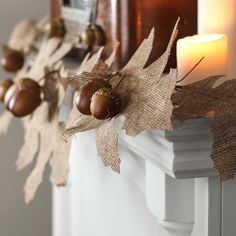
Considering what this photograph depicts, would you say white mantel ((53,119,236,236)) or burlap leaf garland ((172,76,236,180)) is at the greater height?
burlap leaf garland ((172,76,236,180))

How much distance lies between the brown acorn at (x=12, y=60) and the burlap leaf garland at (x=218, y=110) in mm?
586

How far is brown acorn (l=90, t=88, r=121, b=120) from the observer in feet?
1.88

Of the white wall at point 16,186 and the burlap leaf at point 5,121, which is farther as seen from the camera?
the white wall at point 16,186

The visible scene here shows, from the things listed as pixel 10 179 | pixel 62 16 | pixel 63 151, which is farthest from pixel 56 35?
pixel 10 179

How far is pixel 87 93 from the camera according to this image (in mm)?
604

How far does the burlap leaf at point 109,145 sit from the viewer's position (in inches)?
22.5

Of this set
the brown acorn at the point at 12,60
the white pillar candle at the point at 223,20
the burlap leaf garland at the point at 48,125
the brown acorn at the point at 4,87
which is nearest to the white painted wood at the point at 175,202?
the white pillar candle at the point at 223,20

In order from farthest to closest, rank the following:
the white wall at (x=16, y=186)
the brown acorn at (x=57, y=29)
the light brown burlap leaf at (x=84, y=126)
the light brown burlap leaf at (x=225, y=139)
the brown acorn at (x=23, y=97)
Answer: the white wall at (x=16, y=186)
the brown acorn at (x=57, y=29)
the brown acorn at (x=23, y=97)
the light brown burlap leaf at (x=84, y=126)
the light brown burlap leaf at (x=225, y=139)

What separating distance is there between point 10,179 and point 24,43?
0.36 meters

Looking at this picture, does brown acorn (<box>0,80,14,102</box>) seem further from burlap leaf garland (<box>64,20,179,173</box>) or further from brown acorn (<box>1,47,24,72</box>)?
burlap leaf garland (<box>64,20,179,173</box>)

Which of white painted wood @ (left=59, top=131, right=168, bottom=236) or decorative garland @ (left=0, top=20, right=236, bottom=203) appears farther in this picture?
white painted wood @ (left=59, top=131, right=168, bottom=236)

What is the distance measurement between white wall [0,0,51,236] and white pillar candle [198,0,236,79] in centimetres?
75

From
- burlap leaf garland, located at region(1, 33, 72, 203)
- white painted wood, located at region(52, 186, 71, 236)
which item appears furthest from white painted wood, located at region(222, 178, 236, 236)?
white painted wood, located at region(52, 186, 71, 236)

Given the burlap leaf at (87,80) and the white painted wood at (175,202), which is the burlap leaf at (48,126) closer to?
the burlap leaf at (87,80)
